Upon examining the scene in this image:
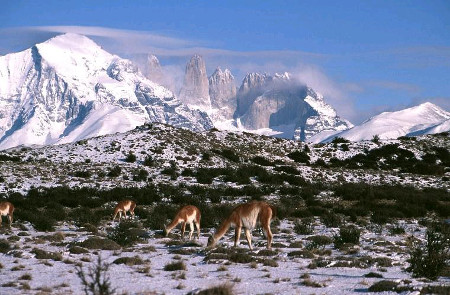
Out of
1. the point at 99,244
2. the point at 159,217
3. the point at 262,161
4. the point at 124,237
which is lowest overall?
the point at 99,244

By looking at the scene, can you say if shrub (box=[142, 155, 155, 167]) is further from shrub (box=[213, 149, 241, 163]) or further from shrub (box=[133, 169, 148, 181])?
shrub (box=[213, 149, 241, 163])

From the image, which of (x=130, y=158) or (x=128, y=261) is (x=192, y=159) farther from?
(x=128, y=261)

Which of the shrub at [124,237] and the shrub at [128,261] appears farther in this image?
the shrub at [124,237]

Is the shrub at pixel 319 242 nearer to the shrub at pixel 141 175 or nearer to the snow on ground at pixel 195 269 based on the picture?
the snow on ground at pixel 195 269

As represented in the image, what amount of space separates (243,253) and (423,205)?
19162mm

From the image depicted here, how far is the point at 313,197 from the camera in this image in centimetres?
3550

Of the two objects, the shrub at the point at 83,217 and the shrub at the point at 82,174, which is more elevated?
the shrub at the point at 82,174

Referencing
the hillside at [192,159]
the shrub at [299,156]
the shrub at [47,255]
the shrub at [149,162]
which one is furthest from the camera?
the shrub at [299,156]

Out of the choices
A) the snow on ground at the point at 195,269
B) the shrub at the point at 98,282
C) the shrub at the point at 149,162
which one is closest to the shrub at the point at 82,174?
the shrub at the point at 149,162

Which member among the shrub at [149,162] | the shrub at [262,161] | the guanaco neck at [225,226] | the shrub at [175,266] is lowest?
the shrub at [175,266]

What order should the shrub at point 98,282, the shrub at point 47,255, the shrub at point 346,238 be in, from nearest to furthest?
the shrub at point 98,282 → the shrub at point 47,255 → the shrub at point 346,238

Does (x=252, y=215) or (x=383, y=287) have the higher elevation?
(x=252, y=215)

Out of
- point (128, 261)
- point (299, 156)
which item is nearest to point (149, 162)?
point (299, 156)

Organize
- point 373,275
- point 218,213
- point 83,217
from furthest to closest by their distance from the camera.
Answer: point 218,213, point 83,217, point 373,275
